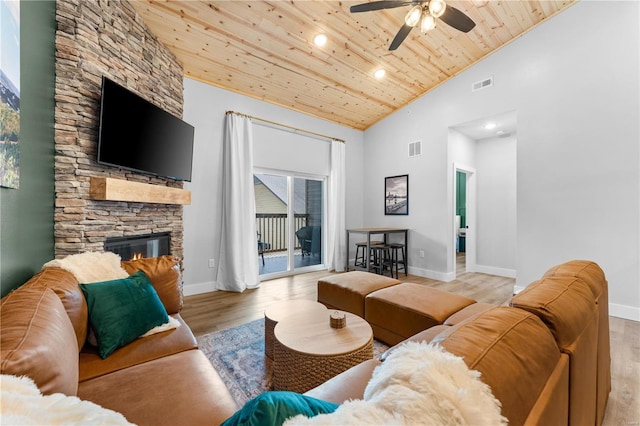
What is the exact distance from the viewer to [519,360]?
662 mm

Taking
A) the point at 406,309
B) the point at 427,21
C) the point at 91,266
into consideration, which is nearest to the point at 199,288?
the point at 91,266

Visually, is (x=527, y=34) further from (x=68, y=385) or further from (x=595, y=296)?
(x=68, y=385)

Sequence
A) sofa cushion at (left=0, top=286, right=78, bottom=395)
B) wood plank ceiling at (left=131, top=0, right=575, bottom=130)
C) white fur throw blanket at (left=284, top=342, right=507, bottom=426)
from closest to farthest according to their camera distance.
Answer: white fur throw blanket at (left=284, top=342, right=507, bottom=426)
sofa cushion at (left=0, top=286, right=78, bottom=395)
wood plank ceiling at (left=131, top=0, right=575, bottom=130)

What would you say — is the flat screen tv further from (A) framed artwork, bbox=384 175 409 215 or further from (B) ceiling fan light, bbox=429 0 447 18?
A: (A) framed artwork, bbox=384 175 409 215

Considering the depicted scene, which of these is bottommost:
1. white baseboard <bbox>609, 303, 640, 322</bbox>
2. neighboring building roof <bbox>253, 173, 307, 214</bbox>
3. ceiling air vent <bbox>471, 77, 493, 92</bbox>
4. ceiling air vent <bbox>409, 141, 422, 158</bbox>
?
white baseboard <bbox>609, 303, 640, 322</bbox>

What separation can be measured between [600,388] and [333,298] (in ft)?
6.12

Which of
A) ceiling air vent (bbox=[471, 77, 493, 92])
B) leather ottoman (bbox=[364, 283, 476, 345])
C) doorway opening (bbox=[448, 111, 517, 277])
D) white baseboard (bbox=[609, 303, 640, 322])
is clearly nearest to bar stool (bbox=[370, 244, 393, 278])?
doorway opening (bbox=[448, 111, 517, 277])

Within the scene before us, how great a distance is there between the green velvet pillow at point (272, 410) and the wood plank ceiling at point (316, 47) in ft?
A: 11.3

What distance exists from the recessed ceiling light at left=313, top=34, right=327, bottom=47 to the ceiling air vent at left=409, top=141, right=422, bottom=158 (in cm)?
250

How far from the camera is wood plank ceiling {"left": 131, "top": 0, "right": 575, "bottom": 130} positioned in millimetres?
2896

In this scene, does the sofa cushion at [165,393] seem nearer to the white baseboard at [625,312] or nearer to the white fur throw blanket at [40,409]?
the white fur throw blanket at [40,409]

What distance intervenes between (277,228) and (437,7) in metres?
3.90

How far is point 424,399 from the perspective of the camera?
0.49 m

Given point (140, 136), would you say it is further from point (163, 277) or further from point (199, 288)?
point (199, 288)
